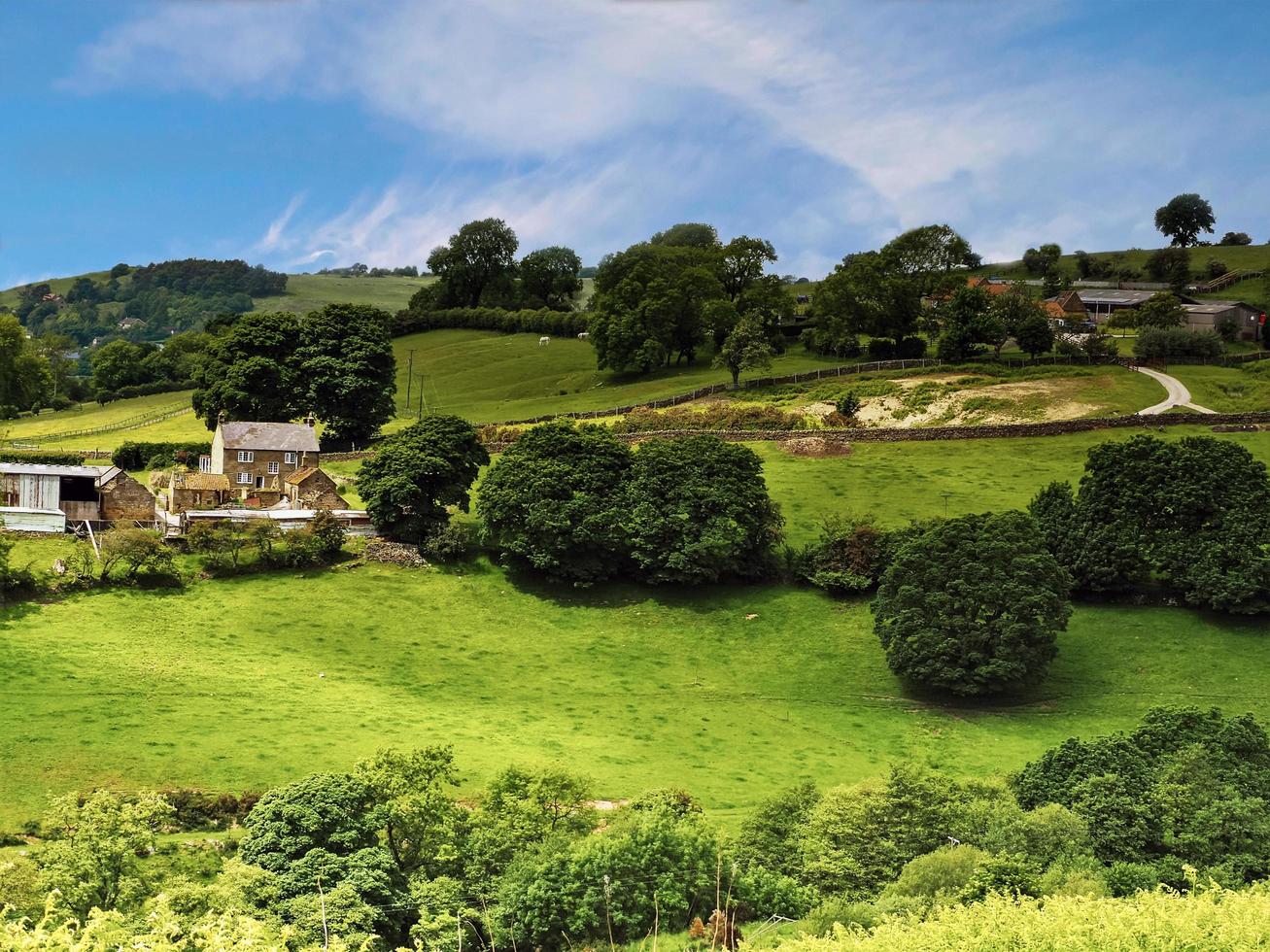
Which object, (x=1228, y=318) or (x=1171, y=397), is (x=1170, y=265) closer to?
(x=1228, y=318)

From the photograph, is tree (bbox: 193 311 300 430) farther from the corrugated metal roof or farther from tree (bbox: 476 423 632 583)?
tree (bbox: 476 423 632 583)

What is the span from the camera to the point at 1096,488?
217 feet

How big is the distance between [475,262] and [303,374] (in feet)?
255

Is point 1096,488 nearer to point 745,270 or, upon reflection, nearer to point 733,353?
point 733,353

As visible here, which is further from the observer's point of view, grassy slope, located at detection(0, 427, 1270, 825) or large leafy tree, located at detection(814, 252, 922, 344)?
large leafy tree, located at detection(814, 252, 922, 344)

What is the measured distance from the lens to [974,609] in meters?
58.2

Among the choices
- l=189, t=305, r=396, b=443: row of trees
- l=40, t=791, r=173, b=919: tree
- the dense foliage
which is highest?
l=189, t=305, r=396, b=443: row of trees

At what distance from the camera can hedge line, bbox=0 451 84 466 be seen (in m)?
83.9

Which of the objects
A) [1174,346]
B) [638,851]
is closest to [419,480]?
[638,851]

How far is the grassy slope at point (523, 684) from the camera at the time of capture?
4891 cm

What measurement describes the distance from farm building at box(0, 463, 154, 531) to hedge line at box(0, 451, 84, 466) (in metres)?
14.6

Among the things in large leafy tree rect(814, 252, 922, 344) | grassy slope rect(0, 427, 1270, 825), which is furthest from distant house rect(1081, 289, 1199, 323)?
grassy slope rect(0, 427, 1270, 825)

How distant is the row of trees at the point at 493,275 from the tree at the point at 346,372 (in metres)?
70.1

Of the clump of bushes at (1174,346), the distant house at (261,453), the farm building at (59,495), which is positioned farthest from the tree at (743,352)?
the farm building at (59,495)
